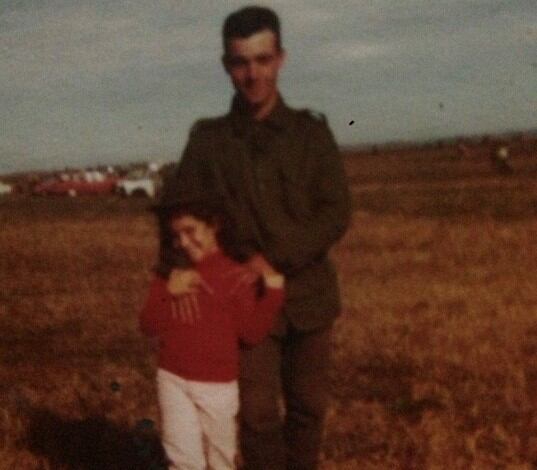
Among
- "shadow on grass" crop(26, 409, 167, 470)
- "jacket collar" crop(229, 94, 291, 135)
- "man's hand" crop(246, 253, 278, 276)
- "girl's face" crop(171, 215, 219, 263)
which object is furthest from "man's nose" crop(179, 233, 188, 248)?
"shadow on grass" crop(26, 409, 167, 470)

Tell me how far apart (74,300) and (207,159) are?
7731 millimetres

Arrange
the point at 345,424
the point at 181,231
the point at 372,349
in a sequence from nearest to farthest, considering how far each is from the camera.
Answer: the point at 181,231, the point at 345,424, the point at 372,349

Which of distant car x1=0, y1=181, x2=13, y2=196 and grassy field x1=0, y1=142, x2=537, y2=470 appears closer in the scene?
grassy field x1=0, y1=142, x2=537, y2=470

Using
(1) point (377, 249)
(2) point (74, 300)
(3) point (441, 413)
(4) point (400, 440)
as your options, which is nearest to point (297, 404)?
(4) point (400, 440)

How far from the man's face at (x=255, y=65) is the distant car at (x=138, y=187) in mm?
40885

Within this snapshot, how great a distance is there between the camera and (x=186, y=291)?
11.5 ft

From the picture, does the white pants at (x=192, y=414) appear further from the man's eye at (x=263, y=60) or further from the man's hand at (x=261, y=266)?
the man's eye at (x=263, y=60)

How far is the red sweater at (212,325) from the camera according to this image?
11.7 ft

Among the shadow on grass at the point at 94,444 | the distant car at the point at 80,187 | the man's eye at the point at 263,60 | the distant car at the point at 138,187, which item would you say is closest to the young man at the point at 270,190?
the man's eye at the point at 263,60

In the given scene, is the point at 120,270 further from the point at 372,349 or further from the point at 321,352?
the point at 321,352

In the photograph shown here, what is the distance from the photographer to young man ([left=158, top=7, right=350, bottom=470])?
138 inches

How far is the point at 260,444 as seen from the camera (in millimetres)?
3748

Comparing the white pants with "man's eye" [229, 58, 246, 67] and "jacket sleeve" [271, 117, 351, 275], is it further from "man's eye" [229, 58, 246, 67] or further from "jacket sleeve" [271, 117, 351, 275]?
"man's eye" [229, 58, 246, 67]

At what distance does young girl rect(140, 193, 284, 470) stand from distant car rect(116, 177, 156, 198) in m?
40.8
